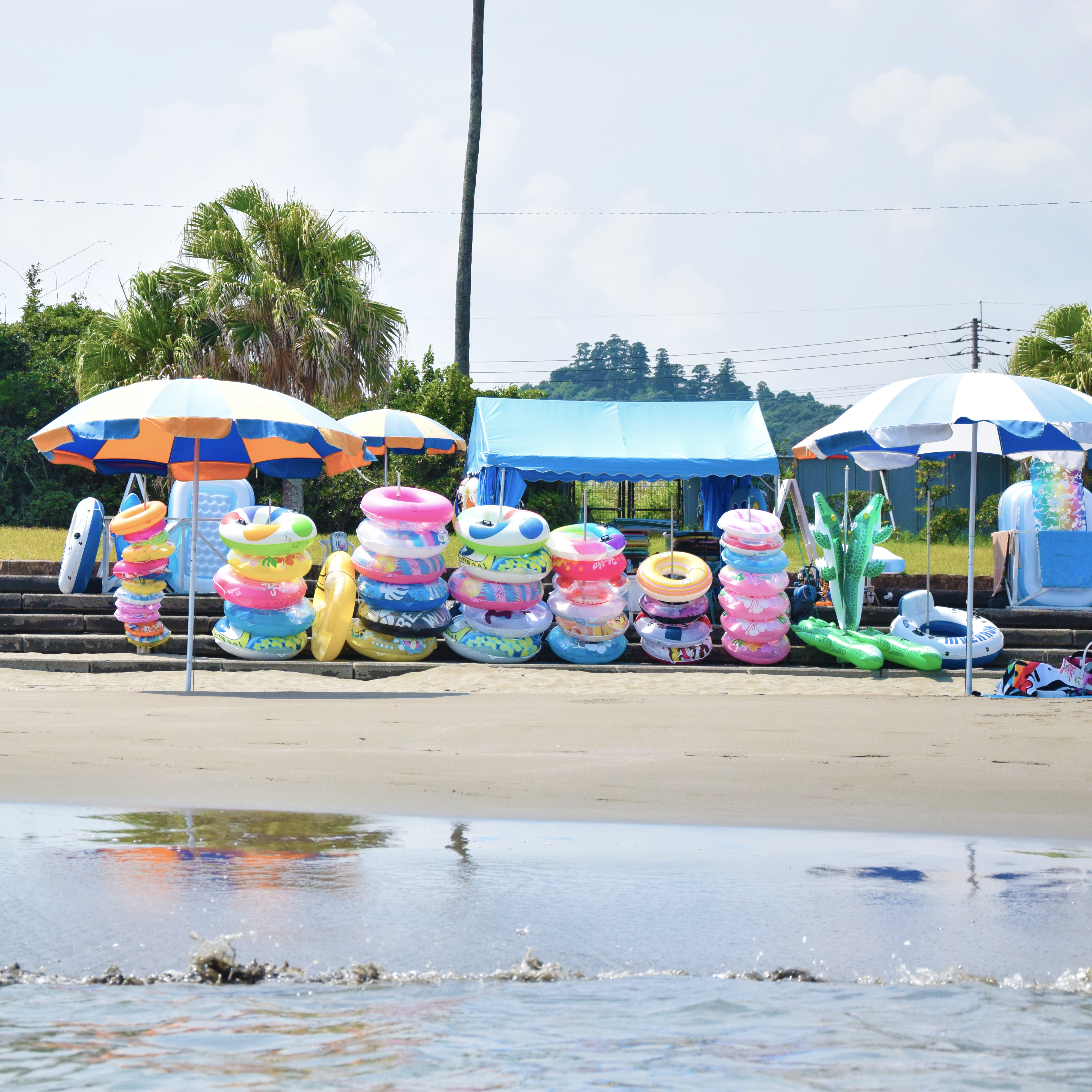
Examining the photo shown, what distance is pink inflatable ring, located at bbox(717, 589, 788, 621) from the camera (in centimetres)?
1195

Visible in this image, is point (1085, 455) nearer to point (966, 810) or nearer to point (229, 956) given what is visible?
point (966, 810)

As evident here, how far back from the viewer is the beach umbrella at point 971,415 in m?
9.48

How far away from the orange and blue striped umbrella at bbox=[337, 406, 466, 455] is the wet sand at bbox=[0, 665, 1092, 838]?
712cm

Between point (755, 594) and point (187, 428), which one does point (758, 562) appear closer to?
point (755, 594)

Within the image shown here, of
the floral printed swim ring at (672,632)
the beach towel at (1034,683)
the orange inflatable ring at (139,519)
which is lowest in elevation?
the beach towel at (1034,683)

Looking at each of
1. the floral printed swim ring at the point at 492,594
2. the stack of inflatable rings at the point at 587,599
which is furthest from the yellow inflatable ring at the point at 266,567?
the stack of inflatable rings at the point at 587,599

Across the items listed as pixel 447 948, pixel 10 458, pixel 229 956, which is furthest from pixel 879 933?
pixel 10 458

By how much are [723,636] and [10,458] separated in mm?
19390

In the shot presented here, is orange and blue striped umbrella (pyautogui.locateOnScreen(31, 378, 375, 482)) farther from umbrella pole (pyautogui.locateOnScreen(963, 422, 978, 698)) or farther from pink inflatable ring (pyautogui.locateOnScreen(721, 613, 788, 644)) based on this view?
umbrella pole (pyautogui.locateOnScreen(963, 422, 978, 698))

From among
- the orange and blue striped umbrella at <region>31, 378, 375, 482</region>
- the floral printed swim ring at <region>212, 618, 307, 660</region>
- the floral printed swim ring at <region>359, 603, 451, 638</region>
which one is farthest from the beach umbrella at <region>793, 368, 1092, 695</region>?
the floral printed swim ring at <region>212, 618, 307, 660</region>

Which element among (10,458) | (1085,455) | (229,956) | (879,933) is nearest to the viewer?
(229,956)

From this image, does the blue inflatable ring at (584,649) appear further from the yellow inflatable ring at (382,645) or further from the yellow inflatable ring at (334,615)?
the yellow inflatable ring at (334,615)

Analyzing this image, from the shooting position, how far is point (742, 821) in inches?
199

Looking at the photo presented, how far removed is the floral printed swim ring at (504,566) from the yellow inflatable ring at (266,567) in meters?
1.63
